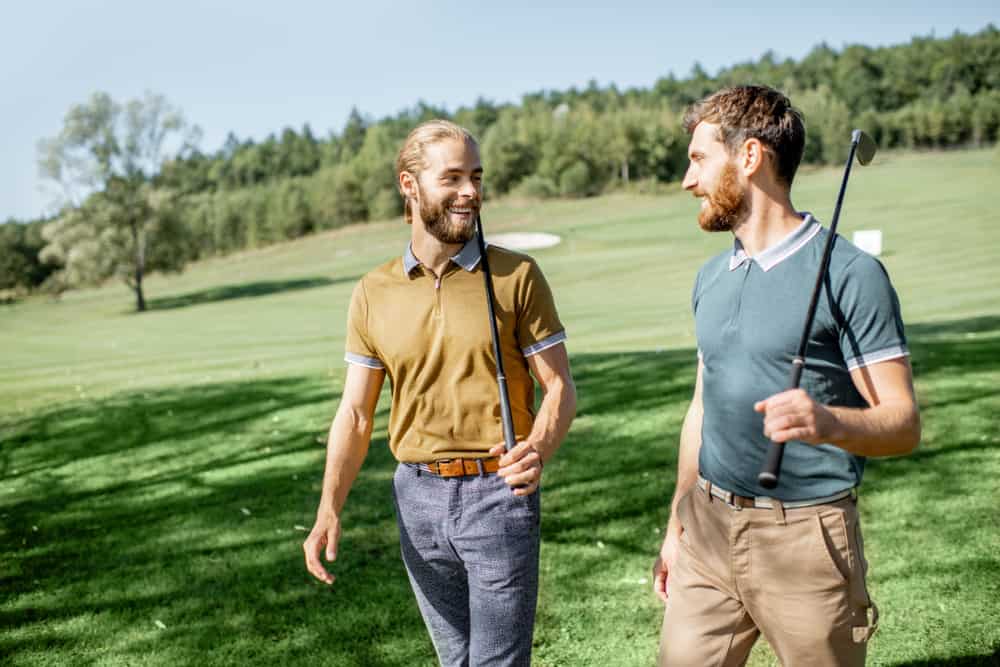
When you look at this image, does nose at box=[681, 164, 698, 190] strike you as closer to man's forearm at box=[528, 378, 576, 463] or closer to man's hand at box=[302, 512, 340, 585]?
man's forearm at box=[528, 378, 576, 463]

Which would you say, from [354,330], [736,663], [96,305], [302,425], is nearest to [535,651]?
[736,663]

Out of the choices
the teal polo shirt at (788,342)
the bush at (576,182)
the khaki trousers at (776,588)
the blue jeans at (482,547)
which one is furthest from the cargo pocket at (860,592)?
the bush at (576,182)

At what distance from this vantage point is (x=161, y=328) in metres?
31.0

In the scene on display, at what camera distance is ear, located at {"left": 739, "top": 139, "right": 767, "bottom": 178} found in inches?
100

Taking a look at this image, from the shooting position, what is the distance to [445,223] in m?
2.88

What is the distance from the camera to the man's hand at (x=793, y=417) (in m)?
2.05

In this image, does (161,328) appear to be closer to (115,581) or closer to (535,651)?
(115,581)

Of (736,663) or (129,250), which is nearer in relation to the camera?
(736,663)

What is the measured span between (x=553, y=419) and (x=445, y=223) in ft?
2.47

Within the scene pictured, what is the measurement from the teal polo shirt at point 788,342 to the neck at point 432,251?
0.87 metres

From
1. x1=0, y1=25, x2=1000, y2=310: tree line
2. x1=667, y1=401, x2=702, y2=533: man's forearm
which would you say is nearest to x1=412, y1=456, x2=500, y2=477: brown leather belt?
x1=667, y1=401, x2=702, y2=533: man's forearm

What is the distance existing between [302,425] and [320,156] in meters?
148

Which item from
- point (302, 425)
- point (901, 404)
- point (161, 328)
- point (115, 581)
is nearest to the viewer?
point (901, 404)

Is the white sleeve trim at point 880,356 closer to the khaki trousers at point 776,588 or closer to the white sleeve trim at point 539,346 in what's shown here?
the khaki trousers at point 776,588
